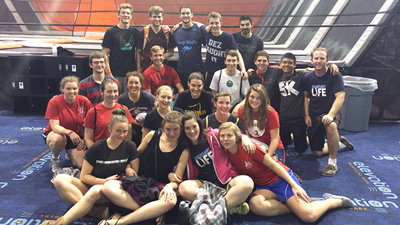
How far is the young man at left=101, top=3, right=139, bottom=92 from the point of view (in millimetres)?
3373

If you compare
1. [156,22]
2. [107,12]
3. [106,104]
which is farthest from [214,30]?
[107,12]

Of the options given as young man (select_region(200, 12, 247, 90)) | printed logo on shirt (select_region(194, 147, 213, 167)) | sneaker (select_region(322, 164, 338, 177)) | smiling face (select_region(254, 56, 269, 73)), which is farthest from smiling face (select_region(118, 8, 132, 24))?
sneaker (select_region(322, 164, 338, 177))

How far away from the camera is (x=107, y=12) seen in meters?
5.04

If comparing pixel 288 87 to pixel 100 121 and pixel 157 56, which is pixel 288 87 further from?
→ pixel 100 121

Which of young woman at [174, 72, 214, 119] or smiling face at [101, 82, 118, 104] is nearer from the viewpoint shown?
smiling face at [101, 82, 118, 104]

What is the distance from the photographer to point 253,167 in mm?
2152

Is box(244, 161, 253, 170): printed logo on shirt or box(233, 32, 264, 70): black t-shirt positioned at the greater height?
box(233, 32, 264, 70): black t-shirt

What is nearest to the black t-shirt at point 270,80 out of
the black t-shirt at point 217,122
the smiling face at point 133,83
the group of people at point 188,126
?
the group of people at point 188,126

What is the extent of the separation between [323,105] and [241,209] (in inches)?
64.8

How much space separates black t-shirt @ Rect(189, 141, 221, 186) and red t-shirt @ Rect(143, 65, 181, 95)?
1253 millimetres

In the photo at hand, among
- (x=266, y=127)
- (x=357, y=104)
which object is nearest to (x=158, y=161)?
(x=266, y=127)

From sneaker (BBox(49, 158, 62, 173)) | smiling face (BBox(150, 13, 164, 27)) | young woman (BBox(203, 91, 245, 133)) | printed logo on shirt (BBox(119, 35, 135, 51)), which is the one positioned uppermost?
smiling face (BBox(150, 13, 164, 27))

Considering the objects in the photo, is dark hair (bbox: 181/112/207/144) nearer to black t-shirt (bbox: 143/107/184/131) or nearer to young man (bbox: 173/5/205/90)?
black t-shirt (bbox: 143/107/184/131)

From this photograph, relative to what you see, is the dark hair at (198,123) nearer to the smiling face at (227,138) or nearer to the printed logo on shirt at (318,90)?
the smiling face at (227,138)
